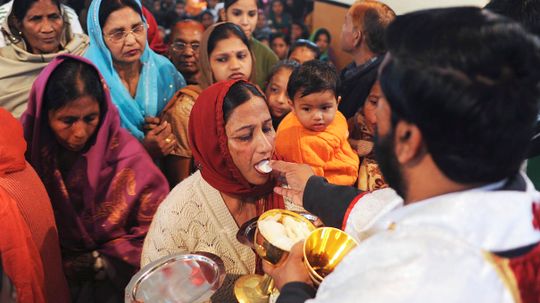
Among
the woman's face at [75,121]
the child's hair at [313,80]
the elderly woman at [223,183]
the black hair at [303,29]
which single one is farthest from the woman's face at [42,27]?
the black hair at [303,29]

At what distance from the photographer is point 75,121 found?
246cm

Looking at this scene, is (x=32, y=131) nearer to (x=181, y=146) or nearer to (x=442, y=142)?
(x=181, y=146)

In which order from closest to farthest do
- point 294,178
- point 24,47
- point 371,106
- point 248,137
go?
1. point 294,178
2. point 248,137
3. point 371,106
4. point 24,47

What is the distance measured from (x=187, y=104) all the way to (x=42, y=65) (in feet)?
3.90

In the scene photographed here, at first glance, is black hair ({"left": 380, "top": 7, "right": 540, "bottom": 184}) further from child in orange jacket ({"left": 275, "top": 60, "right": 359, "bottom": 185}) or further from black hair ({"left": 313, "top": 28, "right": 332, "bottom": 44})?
black hair ({"left": 313, "top": 28, "right": 332, "bottom": 44})

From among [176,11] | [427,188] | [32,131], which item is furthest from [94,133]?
[176,11]

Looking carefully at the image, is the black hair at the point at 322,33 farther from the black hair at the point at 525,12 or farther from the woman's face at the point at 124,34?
the black hair at the point at 525,12

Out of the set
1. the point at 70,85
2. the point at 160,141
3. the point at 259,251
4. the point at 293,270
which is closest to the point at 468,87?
the point at 293,270

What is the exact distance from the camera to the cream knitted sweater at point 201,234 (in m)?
2.09

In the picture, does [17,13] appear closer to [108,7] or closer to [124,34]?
[108,7]

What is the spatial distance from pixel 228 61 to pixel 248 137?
143 cm

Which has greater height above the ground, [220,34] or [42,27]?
[42,27]

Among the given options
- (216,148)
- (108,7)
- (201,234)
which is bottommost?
(201,234)

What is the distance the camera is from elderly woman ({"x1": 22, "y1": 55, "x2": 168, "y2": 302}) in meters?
2.44
